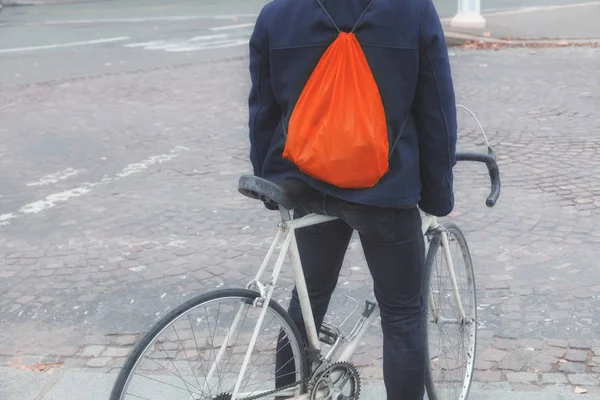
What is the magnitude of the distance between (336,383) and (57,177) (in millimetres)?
4705

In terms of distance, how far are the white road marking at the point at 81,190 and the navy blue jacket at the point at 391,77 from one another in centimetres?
389

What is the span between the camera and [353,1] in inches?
97.6

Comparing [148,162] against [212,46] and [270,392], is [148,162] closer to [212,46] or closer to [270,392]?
[270,392]

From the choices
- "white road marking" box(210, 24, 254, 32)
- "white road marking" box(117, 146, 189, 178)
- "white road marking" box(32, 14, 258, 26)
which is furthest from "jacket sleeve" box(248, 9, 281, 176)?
"white road marking" box(32, 14, 258, 26)

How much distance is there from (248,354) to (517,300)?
2.31 m

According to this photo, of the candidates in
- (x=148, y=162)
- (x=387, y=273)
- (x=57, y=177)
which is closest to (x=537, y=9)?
(x=148, y=162)

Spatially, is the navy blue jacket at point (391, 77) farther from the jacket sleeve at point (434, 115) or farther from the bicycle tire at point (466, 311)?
the bicycle tire at point (466, 311)

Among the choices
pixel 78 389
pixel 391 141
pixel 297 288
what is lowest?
pixel 78 389

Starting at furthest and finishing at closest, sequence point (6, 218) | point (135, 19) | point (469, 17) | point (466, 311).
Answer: point (135, 19) < point (469, 17) < point (6, 218) < point (466, 311)

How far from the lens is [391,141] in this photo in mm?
2561

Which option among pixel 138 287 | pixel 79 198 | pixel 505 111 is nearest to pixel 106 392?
pixel 138 287

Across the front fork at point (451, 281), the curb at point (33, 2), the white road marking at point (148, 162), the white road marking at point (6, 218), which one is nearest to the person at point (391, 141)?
the front fork at point (451, 281)

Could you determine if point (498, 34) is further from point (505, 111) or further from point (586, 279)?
point (586, 279)

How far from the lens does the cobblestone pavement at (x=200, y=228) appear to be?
4.12 metres
